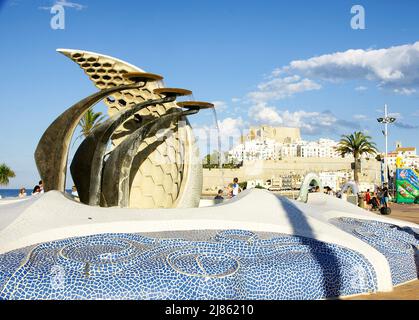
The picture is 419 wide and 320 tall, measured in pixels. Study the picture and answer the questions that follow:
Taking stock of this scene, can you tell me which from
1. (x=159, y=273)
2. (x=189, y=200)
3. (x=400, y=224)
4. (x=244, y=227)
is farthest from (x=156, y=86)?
(x=159, y=273)

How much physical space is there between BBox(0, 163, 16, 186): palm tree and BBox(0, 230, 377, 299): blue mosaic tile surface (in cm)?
3389

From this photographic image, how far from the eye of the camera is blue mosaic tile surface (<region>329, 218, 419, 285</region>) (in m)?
7.29

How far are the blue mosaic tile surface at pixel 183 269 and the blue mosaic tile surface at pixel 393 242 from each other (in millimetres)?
990

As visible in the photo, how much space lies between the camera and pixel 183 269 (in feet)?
18.6

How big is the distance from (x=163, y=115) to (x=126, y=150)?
1609 millimetres

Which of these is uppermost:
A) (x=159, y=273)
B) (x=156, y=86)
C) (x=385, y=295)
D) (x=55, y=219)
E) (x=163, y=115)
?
(x=156, y=86)

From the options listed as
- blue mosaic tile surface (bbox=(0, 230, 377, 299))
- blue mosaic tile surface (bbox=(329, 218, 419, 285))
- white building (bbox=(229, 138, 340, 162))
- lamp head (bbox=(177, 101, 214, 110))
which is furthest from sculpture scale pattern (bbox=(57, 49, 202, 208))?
white building (bbox=(229, 138, 340, 162))

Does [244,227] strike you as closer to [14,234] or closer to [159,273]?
[159,273]

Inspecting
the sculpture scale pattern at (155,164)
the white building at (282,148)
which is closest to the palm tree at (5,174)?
the sculpture scale pattern at (155,164)

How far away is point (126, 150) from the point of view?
10.8m

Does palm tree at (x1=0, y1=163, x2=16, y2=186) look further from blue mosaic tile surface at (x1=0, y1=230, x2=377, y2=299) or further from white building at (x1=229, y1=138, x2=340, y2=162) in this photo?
white building at (x1=229, y1=138, x2=340, y2=162)

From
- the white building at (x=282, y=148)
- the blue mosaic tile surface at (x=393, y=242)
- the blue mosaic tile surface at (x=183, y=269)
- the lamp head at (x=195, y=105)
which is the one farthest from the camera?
the white building at (x=282, y=148)

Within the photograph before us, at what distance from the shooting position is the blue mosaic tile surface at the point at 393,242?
7289mm

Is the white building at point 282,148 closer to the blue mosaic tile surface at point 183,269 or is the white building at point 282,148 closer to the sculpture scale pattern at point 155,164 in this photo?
the sculpture scale pattern at point 155,164
